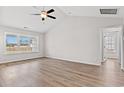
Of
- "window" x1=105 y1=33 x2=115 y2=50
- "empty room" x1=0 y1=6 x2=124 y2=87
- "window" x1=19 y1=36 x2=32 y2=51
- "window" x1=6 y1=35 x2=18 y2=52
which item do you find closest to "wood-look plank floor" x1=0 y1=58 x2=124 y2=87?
"empty room" x1=0 y1=6 x2=124 y2=87

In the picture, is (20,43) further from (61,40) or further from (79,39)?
(79,39)

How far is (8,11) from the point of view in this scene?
14.3 ft

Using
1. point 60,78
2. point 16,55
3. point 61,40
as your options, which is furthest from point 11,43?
point 60,78

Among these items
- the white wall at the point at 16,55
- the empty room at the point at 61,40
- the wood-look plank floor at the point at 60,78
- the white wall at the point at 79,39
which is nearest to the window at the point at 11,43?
the empty room at the point at 61,40

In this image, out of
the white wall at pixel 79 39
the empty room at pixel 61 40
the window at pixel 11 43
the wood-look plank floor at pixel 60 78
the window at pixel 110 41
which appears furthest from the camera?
the window at pixel 110 41

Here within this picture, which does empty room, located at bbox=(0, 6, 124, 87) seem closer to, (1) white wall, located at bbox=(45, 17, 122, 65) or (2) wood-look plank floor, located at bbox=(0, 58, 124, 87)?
(1) white wall, located at bbox=(45, 17, 122, 65)

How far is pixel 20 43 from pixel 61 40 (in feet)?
8.60

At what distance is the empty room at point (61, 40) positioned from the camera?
14.1 feet

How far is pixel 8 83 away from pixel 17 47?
413 cm

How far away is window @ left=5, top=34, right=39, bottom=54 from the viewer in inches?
241

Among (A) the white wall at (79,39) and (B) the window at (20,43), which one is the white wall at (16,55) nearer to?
(B) the window at (20,43)

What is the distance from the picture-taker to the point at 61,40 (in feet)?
23.3
